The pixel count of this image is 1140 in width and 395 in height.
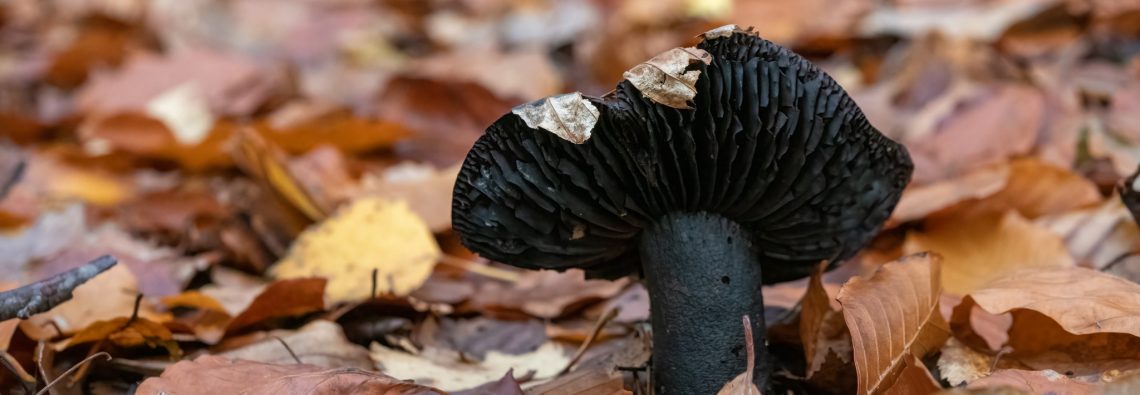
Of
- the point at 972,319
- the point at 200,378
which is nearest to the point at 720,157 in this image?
the point at 972,319

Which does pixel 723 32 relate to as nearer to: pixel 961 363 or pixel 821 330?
pixel 821 330

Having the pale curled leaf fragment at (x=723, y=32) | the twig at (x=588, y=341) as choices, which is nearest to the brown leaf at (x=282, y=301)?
the twig at (x=588, y=341)

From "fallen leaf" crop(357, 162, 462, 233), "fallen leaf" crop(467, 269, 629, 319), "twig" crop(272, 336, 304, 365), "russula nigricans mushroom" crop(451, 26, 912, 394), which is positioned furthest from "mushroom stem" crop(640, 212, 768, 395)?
"fallen leaf" crop(357, 162, 462, 233)

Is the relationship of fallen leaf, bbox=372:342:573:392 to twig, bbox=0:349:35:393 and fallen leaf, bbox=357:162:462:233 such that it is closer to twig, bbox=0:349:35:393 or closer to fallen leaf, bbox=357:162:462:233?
twig, bbox=0:349:35:393

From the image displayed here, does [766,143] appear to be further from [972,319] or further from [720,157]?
[972,319]

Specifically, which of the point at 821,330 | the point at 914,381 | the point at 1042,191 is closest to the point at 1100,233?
the point at 1042,191

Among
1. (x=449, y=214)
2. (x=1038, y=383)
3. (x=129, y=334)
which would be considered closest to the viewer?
(x=1038, y=383)
